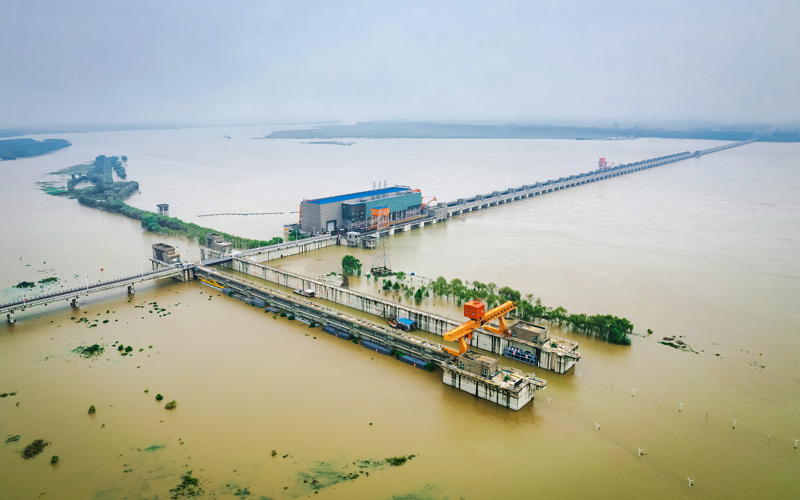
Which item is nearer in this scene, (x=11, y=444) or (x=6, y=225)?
(x=11, y=444)

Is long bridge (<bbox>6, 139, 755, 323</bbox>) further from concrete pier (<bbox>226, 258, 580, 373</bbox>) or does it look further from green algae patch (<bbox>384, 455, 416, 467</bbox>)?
green algae patch (<bbox>384, 455, 416, 467</bbox>)

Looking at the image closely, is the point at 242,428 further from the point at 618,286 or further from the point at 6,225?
the point at 6,225

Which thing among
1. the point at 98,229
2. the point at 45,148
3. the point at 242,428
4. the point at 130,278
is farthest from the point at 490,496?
the point at 45,148

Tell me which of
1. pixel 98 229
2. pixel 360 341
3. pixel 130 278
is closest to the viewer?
pixel 360 341

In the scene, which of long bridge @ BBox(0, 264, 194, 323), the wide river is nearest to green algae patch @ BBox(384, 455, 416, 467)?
the wide river

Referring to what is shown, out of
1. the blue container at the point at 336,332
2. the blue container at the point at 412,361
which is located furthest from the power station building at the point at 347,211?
the blue container at the point at 412,361

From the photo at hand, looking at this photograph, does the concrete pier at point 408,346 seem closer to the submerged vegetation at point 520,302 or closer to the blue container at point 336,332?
the blue container at point 336,332

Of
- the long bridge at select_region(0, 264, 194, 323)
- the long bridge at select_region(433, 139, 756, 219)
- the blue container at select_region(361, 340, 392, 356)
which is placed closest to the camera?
the blue container at select_region(361, 340, 392, 356)
